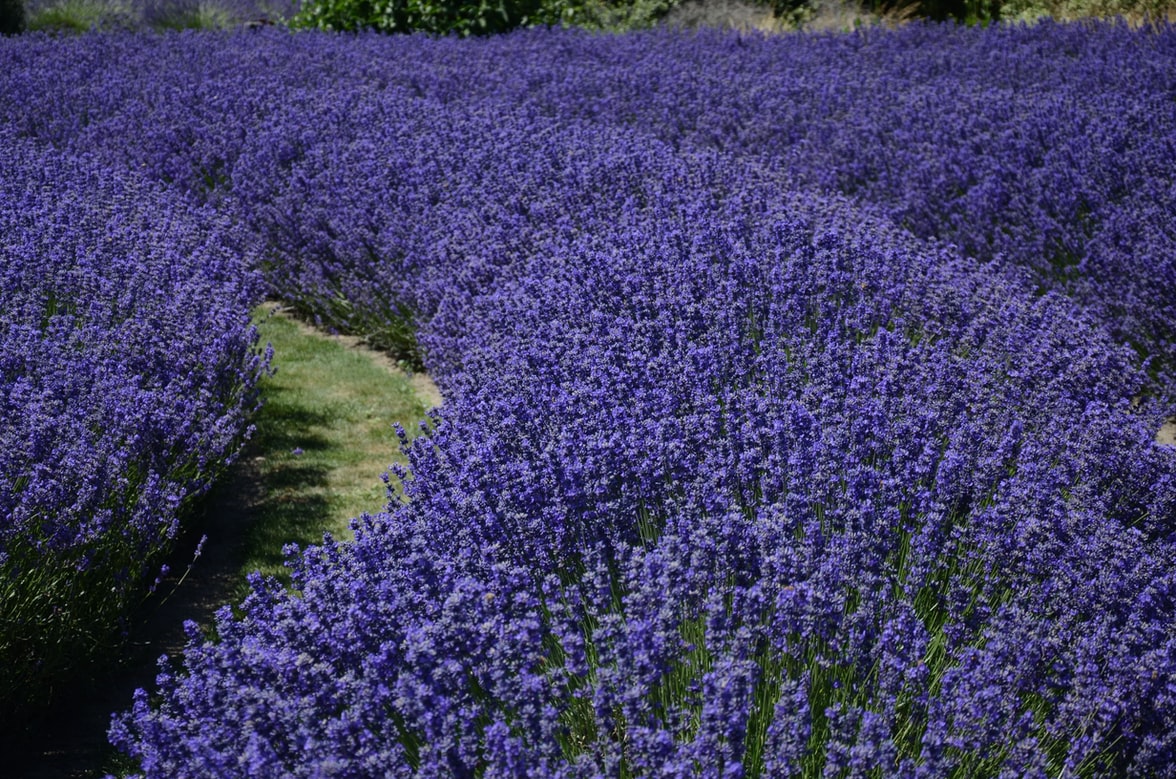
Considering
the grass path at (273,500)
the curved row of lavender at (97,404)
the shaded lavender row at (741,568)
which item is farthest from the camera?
the grass path at (273,500)

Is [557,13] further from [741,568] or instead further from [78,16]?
[741,568]

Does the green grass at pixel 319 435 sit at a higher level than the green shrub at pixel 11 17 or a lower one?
lower

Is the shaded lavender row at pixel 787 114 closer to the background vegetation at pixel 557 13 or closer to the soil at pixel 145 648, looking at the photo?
the soil at pixel 145 648

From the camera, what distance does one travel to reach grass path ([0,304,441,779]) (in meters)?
3.13

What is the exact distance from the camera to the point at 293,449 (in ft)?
16.0

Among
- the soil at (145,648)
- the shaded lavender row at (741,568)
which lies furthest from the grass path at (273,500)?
the shaded lavender row at (741,568)

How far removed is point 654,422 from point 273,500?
2.13 m

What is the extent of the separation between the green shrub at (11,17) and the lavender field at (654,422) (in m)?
6.76

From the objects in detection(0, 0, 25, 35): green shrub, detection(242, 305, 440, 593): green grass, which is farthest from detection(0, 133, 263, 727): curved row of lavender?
detection(0, 0, 25, 35): green shrub

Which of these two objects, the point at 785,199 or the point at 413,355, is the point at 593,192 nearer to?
the point at 785,199

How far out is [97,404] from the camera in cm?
331

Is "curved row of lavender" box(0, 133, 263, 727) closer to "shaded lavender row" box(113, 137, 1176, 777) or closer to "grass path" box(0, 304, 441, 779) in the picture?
"grass path" box(0, 304, 441, 779)

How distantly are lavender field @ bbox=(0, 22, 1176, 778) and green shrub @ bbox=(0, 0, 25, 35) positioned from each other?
6.76 metres

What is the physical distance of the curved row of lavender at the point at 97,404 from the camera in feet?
9.50
